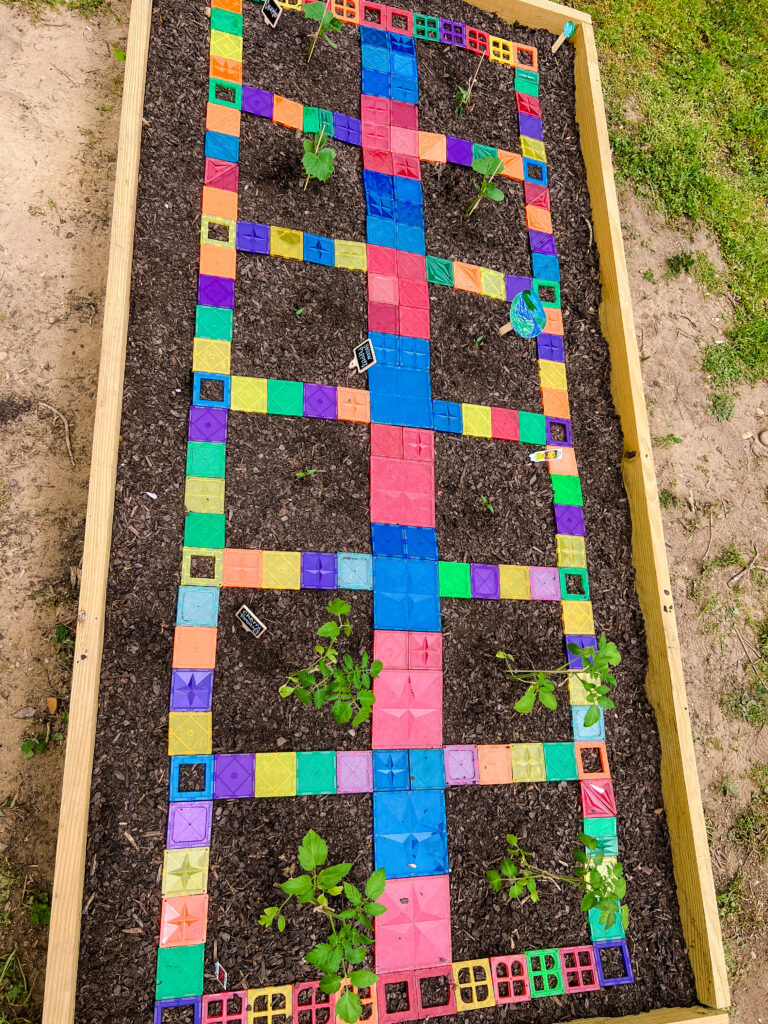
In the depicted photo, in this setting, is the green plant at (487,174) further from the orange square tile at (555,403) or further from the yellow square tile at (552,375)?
the orange square tile at (555,403)

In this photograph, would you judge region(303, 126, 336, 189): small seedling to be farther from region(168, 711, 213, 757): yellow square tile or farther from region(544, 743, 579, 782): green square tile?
region(544, 743, 579, 782): green square tile

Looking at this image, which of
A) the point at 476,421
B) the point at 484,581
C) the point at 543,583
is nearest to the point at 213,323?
the point at 476,421

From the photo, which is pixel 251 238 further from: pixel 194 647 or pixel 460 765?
pixel 460 765

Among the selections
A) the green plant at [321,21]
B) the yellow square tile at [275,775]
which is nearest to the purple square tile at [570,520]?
the yellow square tile at [275,775]

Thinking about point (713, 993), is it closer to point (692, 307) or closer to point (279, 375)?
point (279, 375)

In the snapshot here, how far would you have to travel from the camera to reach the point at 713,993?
2307 millimetres

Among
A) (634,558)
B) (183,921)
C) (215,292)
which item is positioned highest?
(215,292)

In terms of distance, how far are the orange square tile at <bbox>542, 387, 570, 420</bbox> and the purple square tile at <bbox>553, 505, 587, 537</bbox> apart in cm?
40

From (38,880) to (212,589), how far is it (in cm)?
114

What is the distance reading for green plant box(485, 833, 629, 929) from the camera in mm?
2180

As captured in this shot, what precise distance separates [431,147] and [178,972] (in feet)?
10.7

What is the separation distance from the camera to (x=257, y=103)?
2.65 metres

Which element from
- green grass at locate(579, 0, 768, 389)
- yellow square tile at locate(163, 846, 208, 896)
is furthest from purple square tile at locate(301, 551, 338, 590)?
green grass at locate(579, 0, 768, 389)

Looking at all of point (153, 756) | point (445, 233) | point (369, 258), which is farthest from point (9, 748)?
point (445, 233)
